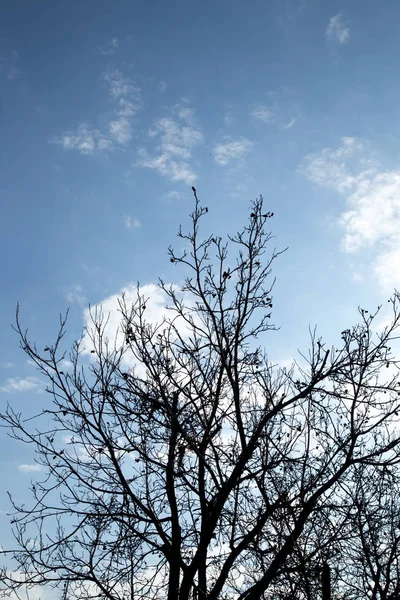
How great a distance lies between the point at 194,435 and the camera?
7.47 meters

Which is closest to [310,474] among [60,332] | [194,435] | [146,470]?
[194,435]

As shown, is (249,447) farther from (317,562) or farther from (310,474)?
(317,562)

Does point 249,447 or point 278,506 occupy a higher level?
point 249,447

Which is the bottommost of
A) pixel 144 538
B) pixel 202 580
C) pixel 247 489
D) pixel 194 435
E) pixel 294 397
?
pixel 202 580

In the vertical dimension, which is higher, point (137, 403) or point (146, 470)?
point (137, 403)

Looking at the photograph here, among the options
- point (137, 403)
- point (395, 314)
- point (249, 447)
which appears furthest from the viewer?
point (395, 314)

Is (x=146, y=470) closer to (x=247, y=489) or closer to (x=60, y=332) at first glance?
(x=247, y=489)

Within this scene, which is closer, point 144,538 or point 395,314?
point 144,538

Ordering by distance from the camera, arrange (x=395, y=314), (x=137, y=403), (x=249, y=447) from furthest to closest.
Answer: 1. (x=395, y=314)
2. (x=137, y=403)
3. (x=249, y=447)

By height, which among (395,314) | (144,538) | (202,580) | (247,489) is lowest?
(202,580)

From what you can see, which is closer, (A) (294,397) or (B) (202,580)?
(B) (202,580)

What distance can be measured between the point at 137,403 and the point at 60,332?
151cm

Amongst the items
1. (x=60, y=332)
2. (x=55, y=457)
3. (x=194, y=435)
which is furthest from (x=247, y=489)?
(x=60, y=332)

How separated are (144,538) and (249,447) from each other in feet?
6.46
